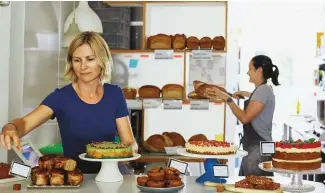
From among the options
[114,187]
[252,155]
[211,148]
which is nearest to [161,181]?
[114,187]

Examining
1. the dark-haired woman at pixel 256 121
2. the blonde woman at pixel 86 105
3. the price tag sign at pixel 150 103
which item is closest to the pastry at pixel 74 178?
the blonde woman at pixel 86 105

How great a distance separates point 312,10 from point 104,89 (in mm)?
6999

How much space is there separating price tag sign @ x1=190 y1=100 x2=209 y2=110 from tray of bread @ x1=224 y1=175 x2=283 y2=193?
231 cm

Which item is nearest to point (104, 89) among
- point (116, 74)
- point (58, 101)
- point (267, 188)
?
point (58, 101)

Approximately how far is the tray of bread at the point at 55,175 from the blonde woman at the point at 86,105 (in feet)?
1.17

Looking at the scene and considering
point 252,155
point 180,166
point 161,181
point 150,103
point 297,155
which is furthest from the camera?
point 150,103

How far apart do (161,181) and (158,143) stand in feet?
7.73

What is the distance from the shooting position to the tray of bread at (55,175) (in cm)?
213

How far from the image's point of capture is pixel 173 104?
4523mm

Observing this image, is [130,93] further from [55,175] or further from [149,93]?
[55,175]

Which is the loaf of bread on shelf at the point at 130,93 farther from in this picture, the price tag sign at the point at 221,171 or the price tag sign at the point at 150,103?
the price tag sign at the point at 221,171

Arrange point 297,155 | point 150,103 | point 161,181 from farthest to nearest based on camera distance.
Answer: point 150,103 < point 297,155 < point 161,181

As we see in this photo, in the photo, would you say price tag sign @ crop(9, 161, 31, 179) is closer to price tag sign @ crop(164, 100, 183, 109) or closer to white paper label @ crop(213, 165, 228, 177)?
white paper label @ crop(213, 165, 228, 177)

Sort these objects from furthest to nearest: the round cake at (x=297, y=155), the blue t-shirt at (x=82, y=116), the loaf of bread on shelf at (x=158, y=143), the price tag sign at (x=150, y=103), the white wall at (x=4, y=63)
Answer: the price tag sign at (x=150, y=103) → the loaf of bread on shelf at (x=158, y=143) → the white wall at (x=4, y=63) → the blue t-shirt at (x=82, y=116) → the round cake at (x=297, y=155)
